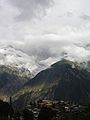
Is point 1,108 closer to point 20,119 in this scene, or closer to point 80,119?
point 20,119

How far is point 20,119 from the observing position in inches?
6353

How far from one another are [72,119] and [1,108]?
170 feet

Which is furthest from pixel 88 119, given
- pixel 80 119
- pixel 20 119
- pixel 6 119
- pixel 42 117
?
pixel 42 117

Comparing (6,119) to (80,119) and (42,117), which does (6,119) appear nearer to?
(42,117)

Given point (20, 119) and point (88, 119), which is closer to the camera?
point (20, 119)

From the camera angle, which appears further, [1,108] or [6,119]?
[1,108]

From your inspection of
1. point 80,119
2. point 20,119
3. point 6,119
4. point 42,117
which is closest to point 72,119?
point 80,119

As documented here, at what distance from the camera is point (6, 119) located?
148 m

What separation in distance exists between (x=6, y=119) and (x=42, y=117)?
30786 mm

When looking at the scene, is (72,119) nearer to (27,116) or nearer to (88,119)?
(88,119)

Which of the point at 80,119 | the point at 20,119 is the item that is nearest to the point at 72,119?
the point at 80,119

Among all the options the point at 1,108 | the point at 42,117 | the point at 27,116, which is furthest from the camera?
the point at 1,108

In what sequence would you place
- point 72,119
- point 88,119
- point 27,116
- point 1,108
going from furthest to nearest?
point 72,119 < point 88,119 < point 1,108 < point 27,116

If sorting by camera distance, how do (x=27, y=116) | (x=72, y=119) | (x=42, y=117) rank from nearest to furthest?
(x=42, y=117) → (x=27, y=116) → (x=72, y=119)
